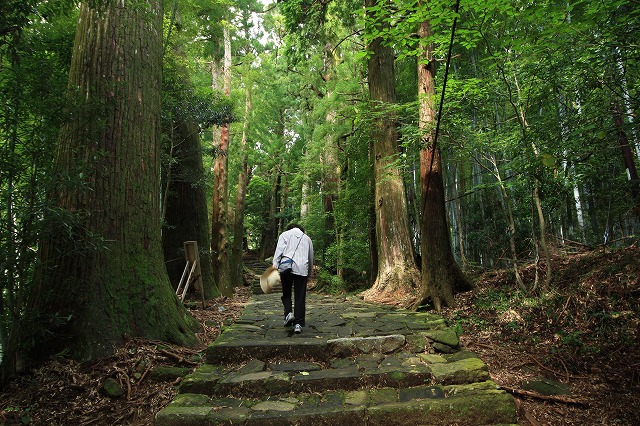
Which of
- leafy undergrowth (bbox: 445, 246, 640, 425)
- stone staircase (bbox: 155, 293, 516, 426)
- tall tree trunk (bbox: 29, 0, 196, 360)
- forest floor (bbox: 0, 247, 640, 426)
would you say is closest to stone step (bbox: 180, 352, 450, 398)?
stone staircase (bbox: 155, 293, 516, 426)

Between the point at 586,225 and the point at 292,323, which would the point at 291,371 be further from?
the point at 586,225

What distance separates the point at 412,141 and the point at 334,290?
7.05 m

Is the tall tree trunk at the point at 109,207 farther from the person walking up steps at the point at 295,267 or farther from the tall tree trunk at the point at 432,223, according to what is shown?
the tall tree trunk at the point at 432,223

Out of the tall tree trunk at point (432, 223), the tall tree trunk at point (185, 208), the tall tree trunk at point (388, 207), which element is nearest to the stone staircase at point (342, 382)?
the tall tree trunk at point (432, 223)

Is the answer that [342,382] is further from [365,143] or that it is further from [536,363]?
[365,143]

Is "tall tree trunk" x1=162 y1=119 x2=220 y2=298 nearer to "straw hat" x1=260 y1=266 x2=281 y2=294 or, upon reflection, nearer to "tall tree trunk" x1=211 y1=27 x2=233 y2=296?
"tall tree trunk" x1=211 y1=27 x2=233 y2=296

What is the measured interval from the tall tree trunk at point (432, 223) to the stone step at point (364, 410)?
8.79 ft

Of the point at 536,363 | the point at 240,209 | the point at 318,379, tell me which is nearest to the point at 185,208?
the point at 240,209

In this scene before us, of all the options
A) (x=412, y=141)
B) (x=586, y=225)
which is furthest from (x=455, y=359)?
(x=586, y=225)

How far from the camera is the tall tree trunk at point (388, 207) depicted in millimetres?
7156

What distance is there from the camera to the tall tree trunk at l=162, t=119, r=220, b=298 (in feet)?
27.7

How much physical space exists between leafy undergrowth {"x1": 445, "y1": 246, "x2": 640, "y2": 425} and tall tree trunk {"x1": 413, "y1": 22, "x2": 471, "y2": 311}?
1.51 feet

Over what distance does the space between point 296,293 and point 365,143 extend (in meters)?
5.81

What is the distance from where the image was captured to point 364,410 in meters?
2.78
